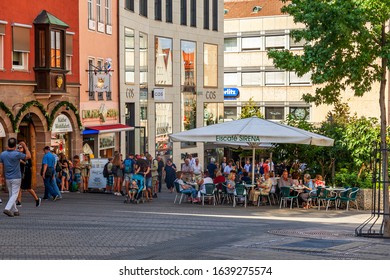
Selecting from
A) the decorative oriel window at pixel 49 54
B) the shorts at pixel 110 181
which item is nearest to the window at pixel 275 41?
the decorative oriel window at pixel 49 54

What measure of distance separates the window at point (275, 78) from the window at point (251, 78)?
66cm

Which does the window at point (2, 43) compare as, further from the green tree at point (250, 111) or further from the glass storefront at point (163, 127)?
the green tree at point (250, 111)

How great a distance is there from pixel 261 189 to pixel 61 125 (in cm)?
1149

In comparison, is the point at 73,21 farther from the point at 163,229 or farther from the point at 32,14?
the point at 163,229

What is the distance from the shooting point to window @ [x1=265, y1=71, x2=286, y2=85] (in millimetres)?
A: 83062

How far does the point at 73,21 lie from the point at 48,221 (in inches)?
809

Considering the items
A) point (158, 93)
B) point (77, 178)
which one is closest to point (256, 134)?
point (77, 178)

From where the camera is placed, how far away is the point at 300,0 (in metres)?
25.1

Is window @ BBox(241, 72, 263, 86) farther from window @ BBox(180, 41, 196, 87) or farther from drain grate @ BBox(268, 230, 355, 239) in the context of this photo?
drain grate @ BBox(268, 230, 355, 239)

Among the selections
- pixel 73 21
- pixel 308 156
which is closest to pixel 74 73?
pixel 73 21

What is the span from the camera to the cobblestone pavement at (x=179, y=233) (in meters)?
15.8

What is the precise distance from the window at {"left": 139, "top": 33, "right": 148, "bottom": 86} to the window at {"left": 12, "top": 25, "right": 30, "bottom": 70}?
54.5ft

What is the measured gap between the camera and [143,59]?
53.2 meters

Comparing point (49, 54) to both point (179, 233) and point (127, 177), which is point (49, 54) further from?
point (179, 233)
